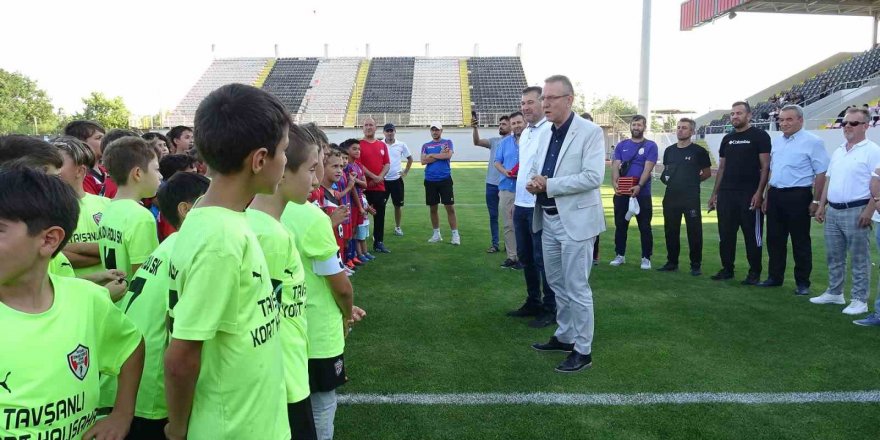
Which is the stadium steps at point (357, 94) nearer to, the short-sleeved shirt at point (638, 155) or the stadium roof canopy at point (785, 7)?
the stadium roof canopy at point (785, 7)

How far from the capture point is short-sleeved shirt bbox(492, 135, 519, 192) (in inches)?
303

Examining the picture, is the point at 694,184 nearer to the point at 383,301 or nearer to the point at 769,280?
the point at 769,280

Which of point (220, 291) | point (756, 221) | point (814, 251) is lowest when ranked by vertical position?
point (814, 251)

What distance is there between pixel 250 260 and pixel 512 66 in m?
57.8

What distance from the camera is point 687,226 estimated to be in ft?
26.3

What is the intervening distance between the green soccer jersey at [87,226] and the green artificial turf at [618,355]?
165 centimetres

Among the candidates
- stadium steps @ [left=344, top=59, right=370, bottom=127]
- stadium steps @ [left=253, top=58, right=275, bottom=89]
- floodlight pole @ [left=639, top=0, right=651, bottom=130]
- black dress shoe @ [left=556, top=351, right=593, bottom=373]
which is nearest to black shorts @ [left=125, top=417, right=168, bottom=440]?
black dress shoe @ [left=556, top=351, right=593, bottom=373]

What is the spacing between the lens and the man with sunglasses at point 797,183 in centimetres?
662

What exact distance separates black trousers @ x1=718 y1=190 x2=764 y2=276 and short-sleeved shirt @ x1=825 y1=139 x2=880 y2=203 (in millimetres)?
1159

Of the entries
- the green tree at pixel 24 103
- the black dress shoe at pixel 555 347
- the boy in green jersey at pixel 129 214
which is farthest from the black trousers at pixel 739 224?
the green tree at pixel 24 103

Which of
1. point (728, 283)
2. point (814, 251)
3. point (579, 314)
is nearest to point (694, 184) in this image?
point (728, 283)

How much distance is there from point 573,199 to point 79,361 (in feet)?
11.6

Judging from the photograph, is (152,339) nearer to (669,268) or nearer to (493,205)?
(669,268)

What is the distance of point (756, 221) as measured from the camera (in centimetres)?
732
